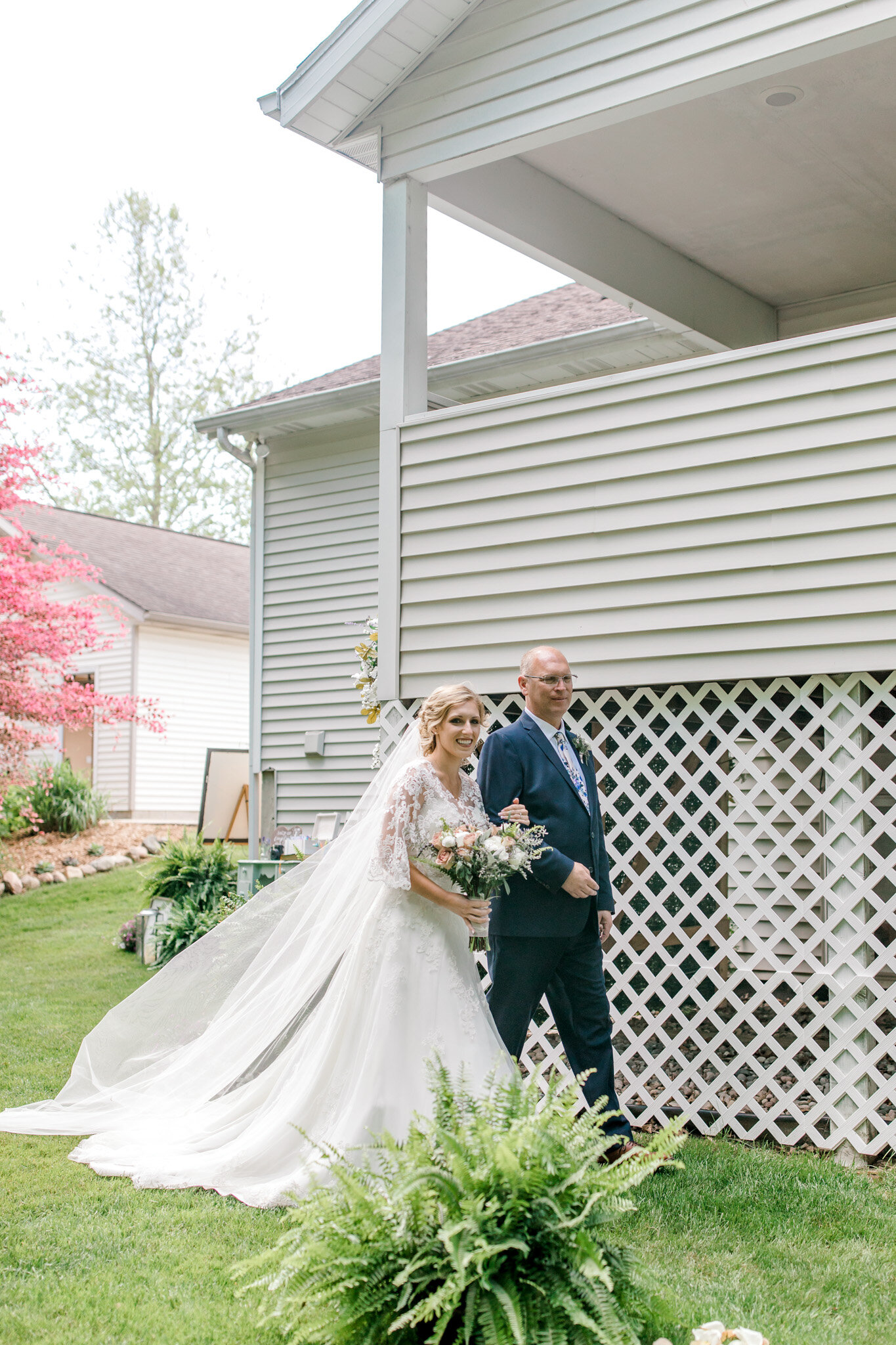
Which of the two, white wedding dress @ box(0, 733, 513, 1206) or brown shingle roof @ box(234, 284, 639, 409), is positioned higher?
brown shingle roof @ box(234, 284, 639, 409)

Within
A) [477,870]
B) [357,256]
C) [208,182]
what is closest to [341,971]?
[477,870]

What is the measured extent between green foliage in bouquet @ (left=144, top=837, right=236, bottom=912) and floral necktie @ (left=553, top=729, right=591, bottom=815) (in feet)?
21.4

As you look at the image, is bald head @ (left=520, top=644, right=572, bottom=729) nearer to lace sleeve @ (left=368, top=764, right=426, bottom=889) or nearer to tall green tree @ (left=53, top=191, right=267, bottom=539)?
lace sleeve @ (left=368, top=764, right=426, bottom=889)

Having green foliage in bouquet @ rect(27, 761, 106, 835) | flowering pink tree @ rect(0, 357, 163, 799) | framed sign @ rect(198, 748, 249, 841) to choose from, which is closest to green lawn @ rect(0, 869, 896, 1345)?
flowering pink tree @ rect(0, 357, 163, 799)

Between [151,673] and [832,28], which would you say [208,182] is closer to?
[151,673]

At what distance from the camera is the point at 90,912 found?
13023 mm

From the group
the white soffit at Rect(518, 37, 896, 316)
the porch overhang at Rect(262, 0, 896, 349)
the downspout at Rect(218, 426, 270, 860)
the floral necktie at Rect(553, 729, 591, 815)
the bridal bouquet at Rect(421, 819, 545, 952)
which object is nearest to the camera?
the bridal bouquet at Rect(421, 819, 545, 952)

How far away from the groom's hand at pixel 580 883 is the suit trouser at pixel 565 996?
0.25m

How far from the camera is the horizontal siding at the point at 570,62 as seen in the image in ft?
17.4

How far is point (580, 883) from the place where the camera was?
469cm

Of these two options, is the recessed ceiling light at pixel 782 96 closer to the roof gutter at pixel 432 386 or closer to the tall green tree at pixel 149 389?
the roof gutter at pixel 432 386

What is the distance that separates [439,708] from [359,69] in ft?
11.9

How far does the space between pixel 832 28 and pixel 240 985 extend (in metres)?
4.79

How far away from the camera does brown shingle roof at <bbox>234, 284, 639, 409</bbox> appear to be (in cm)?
1035
